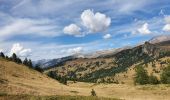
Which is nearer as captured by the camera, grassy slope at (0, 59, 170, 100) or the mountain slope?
grassy slope at (0, 59, 170, 100)

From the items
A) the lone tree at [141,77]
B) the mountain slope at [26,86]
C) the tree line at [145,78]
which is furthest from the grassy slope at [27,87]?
the tree line at [145,78]

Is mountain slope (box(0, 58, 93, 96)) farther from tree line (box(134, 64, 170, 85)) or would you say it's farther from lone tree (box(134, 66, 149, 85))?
tree line (box(134, 64, 170, 85))

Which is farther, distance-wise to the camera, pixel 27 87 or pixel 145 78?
pixel 145 78

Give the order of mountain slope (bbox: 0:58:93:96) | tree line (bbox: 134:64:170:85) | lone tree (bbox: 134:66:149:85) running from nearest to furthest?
mountain slope (bbox: 0:58:93:96) < tree line (bbox: 134:64:170:85) < lone tree (bbox: 134:66:149:85)

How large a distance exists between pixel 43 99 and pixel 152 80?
12478cm

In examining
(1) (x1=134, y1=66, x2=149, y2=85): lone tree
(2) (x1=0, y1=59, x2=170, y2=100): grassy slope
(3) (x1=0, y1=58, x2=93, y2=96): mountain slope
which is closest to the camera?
(2) (x1=0, y1=59, x2=170, y2=100): grassy slope

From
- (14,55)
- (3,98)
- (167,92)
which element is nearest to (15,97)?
(3,98)

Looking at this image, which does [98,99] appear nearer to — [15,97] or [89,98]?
[89,98]

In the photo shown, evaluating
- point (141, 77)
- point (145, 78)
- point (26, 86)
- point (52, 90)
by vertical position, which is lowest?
point (52, 90)

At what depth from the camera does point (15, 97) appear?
30125 mm

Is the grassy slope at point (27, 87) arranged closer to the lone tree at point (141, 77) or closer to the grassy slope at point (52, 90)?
the grassy slope at point (52, 90)

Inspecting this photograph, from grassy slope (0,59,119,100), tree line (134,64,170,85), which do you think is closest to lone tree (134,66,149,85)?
tree line (134,64,170,85)

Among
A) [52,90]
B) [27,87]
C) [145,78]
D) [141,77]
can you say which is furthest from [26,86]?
[145,78]

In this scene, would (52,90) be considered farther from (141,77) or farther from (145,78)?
(145,78)
